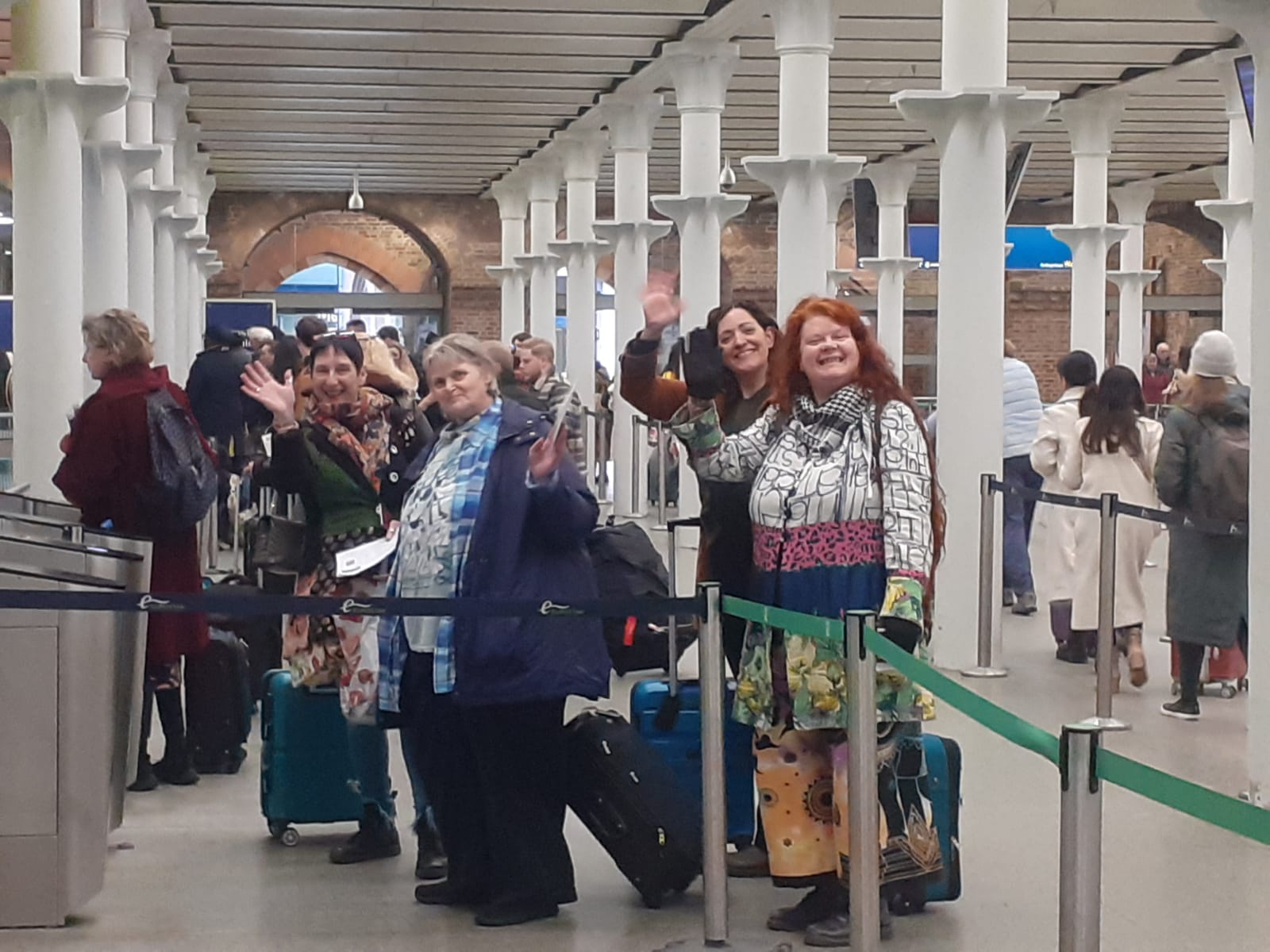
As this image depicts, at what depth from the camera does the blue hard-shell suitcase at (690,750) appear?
21.0 ft

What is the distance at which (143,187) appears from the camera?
17.1 meters

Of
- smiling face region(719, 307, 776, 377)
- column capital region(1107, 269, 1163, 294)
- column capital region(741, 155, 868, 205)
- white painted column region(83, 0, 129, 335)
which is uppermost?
column capital region(1107, 269, 1163, 294)

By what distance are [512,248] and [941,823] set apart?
1110 inches

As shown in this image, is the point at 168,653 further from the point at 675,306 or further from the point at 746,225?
the point at 746,225

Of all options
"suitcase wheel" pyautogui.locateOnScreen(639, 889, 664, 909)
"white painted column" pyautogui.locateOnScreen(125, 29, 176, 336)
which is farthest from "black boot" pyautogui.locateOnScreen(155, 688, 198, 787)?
"white painted column" pyautogui.locateOnScreen(125, 29, 176, 336)

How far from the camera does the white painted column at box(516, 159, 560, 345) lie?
2948 cm

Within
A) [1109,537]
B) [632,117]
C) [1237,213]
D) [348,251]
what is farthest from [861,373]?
[348,251]

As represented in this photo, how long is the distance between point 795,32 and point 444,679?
1018 cm

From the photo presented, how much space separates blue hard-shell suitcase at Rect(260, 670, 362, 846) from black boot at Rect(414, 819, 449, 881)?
386 millimetres

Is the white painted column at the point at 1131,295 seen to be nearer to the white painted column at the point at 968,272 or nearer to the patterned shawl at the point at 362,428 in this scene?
the white painted column at the point at 968,272

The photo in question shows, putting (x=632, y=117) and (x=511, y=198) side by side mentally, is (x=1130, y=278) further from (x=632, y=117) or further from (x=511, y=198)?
(x=511, y=198)

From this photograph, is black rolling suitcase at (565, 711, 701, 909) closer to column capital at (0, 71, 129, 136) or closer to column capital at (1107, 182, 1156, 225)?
column capital at (0, 71, 129, 136)

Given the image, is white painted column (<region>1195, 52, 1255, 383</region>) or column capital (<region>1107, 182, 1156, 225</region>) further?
column capital (<region>1107, 182, 1156, 225</region>)

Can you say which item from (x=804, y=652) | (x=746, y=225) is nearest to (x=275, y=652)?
(x=804, y=652)
